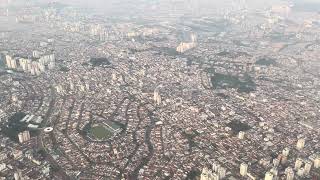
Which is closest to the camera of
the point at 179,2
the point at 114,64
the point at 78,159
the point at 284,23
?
the point at 78,159

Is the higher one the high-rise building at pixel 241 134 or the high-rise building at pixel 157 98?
the high-rise building at pixel 157 98

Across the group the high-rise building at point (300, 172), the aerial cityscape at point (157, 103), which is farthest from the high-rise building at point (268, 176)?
the high-rise building at point (300, 172)

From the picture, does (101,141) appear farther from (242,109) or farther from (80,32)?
(80,32)

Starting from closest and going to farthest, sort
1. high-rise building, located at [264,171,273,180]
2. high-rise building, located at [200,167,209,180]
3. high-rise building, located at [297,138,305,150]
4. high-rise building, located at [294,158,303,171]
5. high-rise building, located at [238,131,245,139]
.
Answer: high-rise building, located at [200,167,209,180]
high-rise building, located at [264,171,273,180]
high-rise building, located at [294,158,303,171]
high-rise building, located at [297,138,305,150]
high-rise building, located at [238,131,245,139]

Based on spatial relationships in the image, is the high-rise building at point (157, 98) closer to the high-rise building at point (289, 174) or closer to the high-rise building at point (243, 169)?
the high-rise building at point (243, 169)

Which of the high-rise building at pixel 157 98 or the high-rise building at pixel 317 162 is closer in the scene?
the high-rise building at pixel 317 162

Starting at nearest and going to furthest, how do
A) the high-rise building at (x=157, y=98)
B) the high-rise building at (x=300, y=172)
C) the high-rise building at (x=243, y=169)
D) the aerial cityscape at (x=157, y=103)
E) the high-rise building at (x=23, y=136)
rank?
1. the high-rise building at (x=243, y=169)
2. the high-rise building at (x=300, y=172)
3. the aerial cityscape at (x=157, y=103)
4. the high-rise building at (x=23, y=136)
5. the high-rise building at (x=157, y=98)

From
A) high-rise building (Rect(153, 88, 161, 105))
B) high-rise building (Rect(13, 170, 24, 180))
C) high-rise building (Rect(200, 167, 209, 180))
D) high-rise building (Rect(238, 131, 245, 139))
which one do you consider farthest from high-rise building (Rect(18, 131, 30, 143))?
high-rise building (Rect(238, 131, 245, 139))

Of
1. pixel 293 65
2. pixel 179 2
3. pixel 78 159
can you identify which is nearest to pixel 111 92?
pixel 78 159

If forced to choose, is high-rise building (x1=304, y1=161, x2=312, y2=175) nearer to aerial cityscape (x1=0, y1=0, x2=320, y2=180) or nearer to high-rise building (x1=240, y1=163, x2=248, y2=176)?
aerial cityscape (x1=0, y1=0, x2=320, y2=180)
